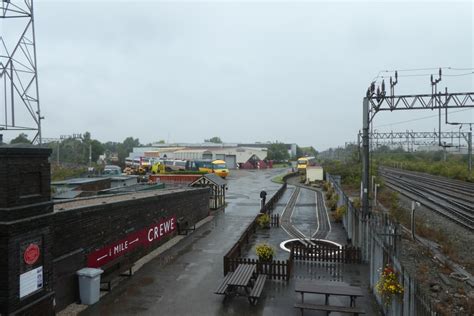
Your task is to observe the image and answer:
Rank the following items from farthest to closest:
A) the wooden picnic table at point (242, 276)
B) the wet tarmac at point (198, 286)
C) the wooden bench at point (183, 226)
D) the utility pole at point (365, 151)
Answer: the wooden bench at point (183, 226)
the utility pole at point (365, 151)
the wooden picnic table at point (242, 276)
the wet tarmac at point (198, 286)

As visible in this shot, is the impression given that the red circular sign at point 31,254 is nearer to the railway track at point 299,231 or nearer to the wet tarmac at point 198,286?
the wet tarmac at point 198,286

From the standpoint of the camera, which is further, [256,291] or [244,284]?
[244,284]

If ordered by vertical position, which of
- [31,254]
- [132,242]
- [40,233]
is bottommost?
[132,242]

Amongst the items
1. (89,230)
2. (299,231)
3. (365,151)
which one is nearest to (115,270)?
(89,230)

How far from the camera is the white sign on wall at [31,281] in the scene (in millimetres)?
8688

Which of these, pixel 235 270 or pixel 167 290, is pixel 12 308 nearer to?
pixel 167 290

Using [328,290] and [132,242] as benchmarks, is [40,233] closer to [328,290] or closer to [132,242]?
[132,242]

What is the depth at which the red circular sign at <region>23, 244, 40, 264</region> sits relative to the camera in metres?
8.82

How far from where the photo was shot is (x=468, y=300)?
9.92m

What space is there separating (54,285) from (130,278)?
10.7 feet

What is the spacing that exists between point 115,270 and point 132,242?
152 cm

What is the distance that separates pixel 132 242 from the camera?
47.5 feet

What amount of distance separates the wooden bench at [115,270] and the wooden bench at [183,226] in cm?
572

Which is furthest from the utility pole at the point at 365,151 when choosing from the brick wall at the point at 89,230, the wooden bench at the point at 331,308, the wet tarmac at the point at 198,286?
the brick wall at the point at 89,230
